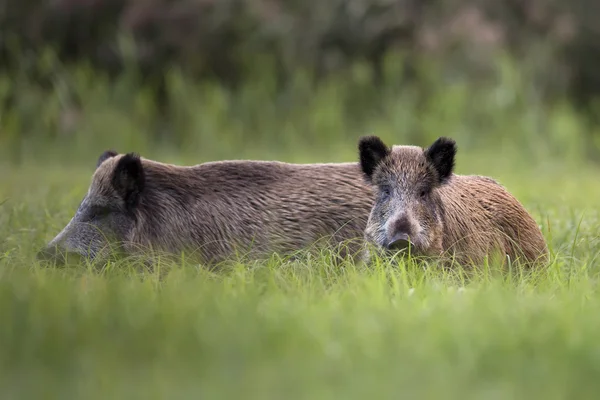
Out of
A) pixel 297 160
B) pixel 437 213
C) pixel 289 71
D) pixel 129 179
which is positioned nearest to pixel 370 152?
pixel 437 213

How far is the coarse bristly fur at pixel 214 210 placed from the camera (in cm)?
661

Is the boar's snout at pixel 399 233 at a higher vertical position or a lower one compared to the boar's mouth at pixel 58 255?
higher

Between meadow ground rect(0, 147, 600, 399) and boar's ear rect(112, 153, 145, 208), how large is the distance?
943mm

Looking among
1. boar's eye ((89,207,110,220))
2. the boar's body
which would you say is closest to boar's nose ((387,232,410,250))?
the boar's body

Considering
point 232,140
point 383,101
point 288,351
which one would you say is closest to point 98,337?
point 288,351

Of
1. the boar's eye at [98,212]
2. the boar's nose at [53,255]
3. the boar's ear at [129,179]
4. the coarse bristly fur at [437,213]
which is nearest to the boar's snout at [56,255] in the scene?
the boar's nose at [53,255]

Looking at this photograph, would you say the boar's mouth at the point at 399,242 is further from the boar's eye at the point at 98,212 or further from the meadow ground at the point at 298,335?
the boar's eye at the point at 98,212

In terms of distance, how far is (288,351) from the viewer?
402cm

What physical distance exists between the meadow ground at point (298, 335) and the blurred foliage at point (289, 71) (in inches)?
352

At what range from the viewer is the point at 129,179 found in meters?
6.67

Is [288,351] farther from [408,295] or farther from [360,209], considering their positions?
[360,209]

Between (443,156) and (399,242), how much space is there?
2.39 feet

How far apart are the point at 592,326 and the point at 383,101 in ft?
36.6

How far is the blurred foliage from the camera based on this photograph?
14.6 metres
